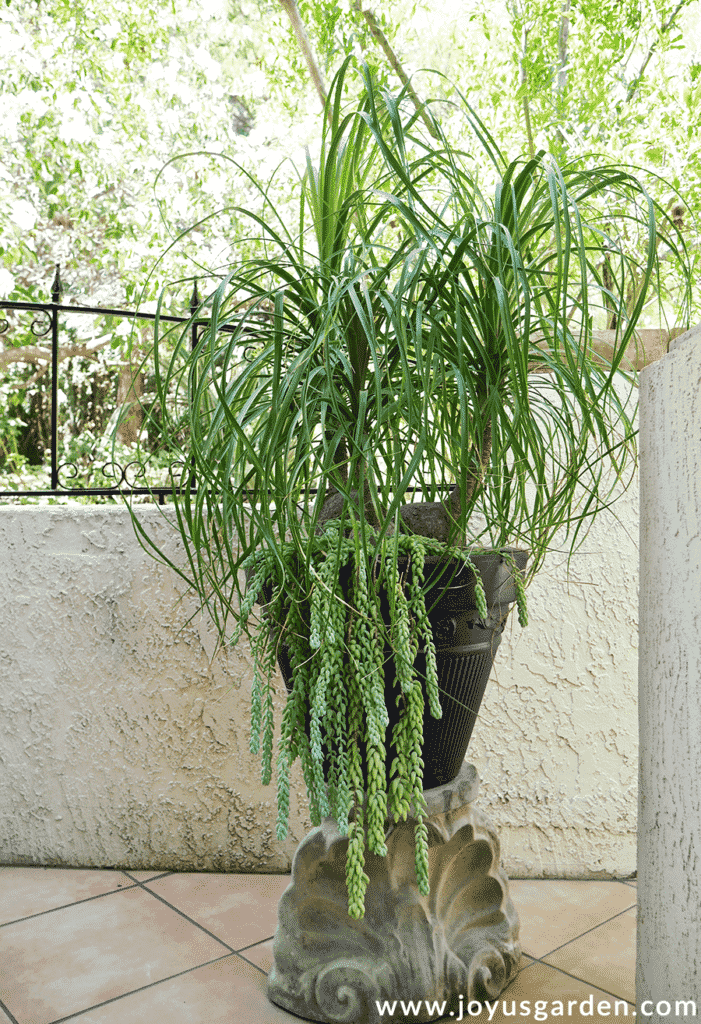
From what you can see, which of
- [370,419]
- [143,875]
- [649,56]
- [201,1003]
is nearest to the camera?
[370,419]

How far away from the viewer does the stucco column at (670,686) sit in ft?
2.88

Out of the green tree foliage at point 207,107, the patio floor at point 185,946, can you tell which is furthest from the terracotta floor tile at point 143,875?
the green tree foliage at point 207,107

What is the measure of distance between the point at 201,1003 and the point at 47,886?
567mm

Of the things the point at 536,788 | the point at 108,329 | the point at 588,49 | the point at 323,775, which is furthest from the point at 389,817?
the point at 108,329

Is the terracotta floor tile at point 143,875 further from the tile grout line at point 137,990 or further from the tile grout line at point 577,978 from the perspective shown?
the tile grout line at point 577,978

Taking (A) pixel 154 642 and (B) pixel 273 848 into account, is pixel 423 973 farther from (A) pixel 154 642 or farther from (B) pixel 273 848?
(A) pixel 154 642

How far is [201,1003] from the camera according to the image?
47.8 inches

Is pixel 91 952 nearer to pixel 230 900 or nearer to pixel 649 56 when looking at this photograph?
→ pixel 230 900

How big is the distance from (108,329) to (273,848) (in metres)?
3.31

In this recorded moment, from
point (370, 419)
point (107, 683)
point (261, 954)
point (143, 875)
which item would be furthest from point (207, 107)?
point (261, 954)

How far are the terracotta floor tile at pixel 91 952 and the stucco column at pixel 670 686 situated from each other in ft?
2.62

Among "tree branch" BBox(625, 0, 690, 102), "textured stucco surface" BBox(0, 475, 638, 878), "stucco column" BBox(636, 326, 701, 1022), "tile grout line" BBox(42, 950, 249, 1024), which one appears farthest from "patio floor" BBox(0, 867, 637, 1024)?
"tree branch" BBox(625, 0, 690, 102)

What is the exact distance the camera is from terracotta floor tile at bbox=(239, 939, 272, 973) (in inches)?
52.4

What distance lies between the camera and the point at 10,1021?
1.16 meters
